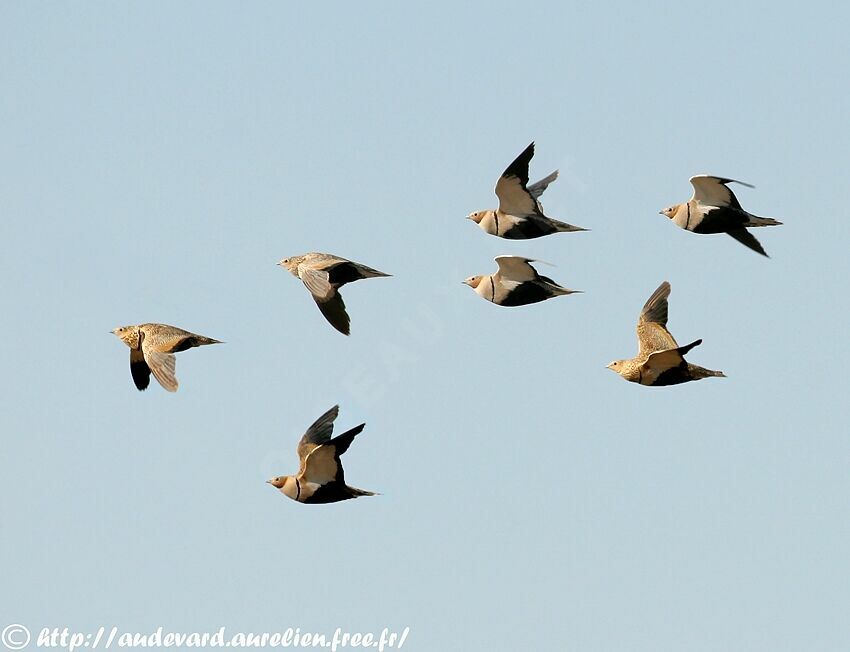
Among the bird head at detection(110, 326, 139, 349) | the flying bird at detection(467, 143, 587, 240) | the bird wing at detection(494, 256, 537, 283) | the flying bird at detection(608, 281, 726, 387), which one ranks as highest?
the flying bird at detection(467, 143, 587, 240)

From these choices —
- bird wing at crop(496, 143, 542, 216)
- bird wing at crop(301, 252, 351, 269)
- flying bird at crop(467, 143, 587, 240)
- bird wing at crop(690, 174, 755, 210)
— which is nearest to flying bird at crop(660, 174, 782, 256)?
bird wing at crop(690, 174, 755, 210)

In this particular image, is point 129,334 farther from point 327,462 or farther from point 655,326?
point 655,326

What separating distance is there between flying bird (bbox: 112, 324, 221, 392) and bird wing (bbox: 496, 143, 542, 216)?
227 inches

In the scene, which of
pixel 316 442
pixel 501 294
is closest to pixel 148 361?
pixel 316 442

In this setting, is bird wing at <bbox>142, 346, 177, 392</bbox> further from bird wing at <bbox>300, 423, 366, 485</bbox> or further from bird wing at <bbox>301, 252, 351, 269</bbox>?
bird wing at <bbox>301, 252, 351, 269</bbox>

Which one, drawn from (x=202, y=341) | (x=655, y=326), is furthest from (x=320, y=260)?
(x=655, y=326)

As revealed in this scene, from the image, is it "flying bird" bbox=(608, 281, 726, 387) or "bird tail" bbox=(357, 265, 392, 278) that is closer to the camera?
"flying bird" bbox=(608, 281, 726, 387)

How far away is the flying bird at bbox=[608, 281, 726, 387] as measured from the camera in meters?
26.2

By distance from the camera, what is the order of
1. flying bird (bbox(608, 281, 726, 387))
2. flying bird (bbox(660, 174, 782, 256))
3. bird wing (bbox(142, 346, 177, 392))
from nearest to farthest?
bird wing (bbox(142, 346, 177, 392)) < flying bird (bbox(608, 281, 726, 387)) < flying bird (bbox(660, 174, 782, 256))

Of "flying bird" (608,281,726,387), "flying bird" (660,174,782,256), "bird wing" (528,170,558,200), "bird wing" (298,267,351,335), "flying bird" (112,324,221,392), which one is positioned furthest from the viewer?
"bird wing" (528,170,558,200)

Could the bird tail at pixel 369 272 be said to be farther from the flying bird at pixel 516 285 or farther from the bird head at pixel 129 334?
the bird head at pixel 129 334

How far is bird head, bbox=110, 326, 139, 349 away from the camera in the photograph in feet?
92.9

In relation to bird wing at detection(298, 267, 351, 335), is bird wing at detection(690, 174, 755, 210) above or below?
Result: above

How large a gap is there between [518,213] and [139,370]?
7.31m
